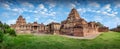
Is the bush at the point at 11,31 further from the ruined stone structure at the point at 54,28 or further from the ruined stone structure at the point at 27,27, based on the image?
the ruined stone structure at the point at 54,28

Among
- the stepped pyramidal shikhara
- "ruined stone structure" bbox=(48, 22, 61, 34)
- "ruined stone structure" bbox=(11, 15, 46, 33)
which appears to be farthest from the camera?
"ruined stone structure" bbox=(48, 22, 61, 34)

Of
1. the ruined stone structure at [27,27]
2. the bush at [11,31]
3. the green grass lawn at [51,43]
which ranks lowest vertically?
the green grass lawn at [51,43]

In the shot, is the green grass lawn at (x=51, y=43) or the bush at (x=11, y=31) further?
the bush at (x=11, y=31)

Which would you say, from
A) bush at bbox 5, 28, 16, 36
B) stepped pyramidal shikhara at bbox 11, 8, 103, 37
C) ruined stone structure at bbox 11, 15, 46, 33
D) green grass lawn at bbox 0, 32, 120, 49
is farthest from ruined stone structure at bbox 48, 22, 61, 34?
bush at bbox 5, 28, 16, 36

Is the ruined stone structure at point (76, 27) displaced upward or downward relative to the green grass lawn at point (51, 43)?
upward

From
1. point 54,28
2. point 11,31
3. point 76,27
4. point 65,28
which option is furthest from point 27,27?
point 76,27

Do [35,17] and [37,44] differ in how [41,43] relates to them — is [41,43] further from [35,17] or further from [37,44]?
[35,17]

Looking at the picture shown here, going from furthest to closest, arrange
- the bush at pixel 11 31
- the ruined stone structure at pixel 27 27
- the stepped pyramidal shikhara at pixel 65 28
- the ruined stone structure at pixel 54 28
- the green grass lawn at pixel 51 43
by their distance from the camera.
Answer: the ruined stone structure at pixel 54 28 < the stepped pyramidal shikhara at pixel 65 28 < the ruined stone structure at pixel 27 27 < the bush at pixel 11 31 < the green grass lawn at pixel 51 43

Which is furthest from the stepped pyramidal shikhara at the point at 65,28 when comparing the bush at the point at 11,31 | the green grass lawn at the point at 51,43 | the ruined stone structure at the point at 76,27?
the green grass lawn at the point at 51,43

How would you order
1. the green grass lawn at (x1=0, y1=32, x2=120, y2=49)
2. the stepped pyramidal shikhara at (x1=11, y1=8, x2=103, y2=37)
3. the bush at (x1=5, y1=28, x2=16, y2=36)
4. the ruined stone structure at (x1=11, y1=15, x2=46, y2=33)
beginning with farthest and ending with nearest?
1. the stepped pyramidal shikhara at (x1=11, y1=8, x2=103, y2=37)
2. the ruined stone structure at (x1=11, y1=15, x2=46, y2=33)
3. the bush at (x1=5, y1=28, x2=16, y2=36)
4. the green grass lawn at (x1=0, y1=32, x2=120, y2=49)

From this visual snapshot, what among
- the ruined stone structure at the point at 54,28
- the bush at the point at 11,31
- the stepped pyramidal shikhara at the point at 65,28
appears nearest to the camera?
the bush at the point at 11,31

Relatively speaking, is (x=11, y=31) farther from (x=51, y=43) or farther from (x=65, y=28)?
(x=65, y=28)

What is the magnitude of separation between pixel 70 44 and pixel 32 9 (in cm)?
133

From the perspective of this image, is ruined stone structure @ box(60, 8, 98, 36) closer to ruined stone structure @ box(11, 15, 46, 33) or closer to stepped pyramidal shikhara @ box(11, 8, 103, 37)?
stepped pyramidal shikhara @ box(11, 8, 103, 37)
